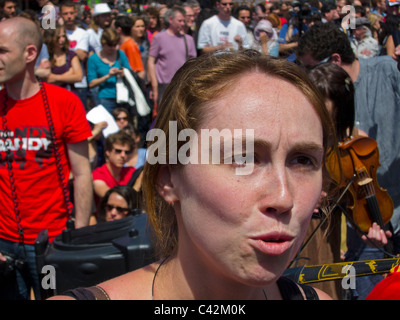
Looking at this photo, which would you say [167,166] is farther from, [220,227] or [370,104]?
[370,104]

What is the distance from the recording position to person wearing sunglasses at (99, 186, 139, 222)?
4.09 m

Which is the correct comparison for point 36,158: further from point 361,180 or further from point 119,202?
point 361,180

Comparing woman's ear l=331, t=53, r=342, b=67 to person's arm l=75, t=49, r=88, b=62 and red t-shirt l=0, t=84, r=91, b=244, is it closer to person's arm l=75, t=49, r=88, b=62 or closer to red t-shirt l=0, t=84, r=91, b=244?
red t-shirt l=0, t=84, r=91, b=244

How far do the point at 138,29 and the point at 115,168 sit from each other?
4.12 m

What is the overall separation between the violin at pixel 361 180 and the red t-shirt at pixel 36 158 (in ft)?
5.03

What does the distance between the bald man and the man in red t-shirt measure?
1447 millimetres

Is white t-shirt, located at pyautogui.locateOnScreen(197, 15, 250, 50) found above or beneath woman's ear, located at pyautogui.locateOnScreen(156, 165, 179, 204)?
beneath

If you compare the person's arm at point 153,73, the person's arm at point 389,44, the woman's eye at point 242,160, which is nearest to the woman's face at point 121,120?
the person's arm at point 153,73

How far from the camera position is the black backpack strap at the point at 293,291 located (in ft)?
4.64

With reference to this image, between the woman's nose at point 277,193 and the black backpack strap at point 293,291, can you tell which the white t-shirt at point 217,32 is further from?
the woman's nose at point 277,193

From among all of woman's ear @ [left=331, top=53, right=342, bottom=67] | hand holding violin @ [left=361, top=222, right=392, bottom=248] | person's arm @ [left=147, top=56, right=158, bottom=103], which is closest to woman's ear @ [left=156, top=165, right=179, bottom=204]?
hand holding violin @ [left=361, top=222, right=392, bottom=248]

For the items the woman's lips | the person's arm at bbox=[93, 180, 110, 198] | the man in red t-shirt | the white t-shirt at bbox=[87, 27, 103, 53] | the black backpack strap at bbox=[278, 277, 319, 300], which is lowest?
the person's arm at bbox=[93, 180, 110, 198]

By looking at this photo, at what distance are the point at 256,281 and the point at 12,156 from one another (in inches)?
95.0
